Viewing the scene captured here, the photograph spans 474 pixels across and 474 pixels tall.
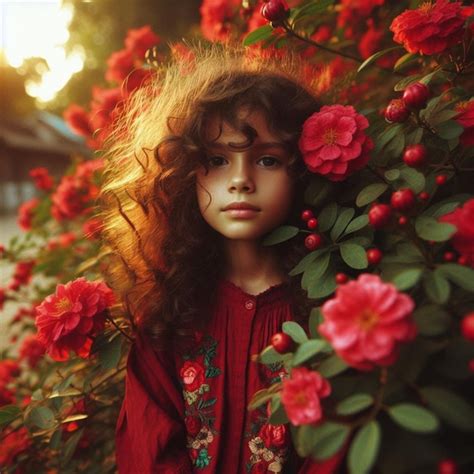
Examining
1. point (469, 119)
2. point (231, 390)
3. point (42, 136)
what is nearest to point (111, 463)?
point (231, 390)

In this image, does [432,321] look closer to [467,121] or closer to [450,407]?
[450,407]

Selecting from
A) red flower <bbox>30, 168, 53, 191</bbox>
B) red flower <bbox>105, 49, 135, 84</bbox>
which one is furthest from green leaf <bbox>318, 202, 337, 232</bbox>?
red flower <bbox>30, 168, 53, 191</bbox>

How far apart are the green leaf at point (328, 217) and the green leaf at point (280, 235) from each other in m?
0.05

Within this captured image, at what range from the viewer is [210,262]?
45.4 inches

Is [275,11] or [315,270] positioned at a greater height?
[275,11]

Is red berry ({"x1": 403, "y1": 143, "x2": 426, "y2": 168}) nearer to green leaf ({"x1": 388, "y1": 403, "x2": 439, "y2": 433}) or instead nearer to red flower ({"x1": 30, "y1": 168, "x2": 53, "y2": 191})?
green leaf ({"x1": 388, "y1": 403, "x2": 439, "y2": 433})

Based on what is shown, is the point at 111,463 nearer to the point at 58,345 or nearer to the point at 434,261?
the point at 58,345

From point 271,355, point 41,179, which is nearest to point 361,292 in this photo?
point 271,355

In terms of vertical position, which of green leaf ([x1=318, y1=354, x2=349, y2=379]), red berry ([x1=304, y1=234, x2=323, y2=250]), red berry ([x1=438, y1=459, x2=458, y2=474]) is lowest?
red berry ([x1=438, y1=459, x2=458, y2=474])

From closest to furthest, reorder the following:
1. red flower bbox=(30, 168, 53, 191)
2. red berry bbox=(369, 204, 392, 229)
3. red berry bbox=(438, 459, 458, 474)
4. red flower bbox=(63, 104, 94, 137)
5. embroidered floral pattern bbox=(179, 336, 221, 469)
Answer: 1. red berry bbox=(438, 459, 458, 474)
2. red berry bbox=(369, 204, 392, 229)
3. embroidered floral pattern bbox=(179, 336, 221, 469)
4. red flower bbox=(63, 104, 94, 137)
5. red flower bbox=(30, 168, 53, 191)

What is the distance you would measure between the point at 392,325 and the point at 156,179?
0.72 meters

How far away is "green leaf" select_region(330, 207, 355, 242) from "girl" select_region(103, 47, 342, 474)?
0.45 ft

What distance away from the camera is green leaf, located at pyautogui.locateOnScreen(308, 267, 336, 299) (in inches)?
33.4

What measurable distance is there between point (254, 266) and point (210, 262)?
11 cm
